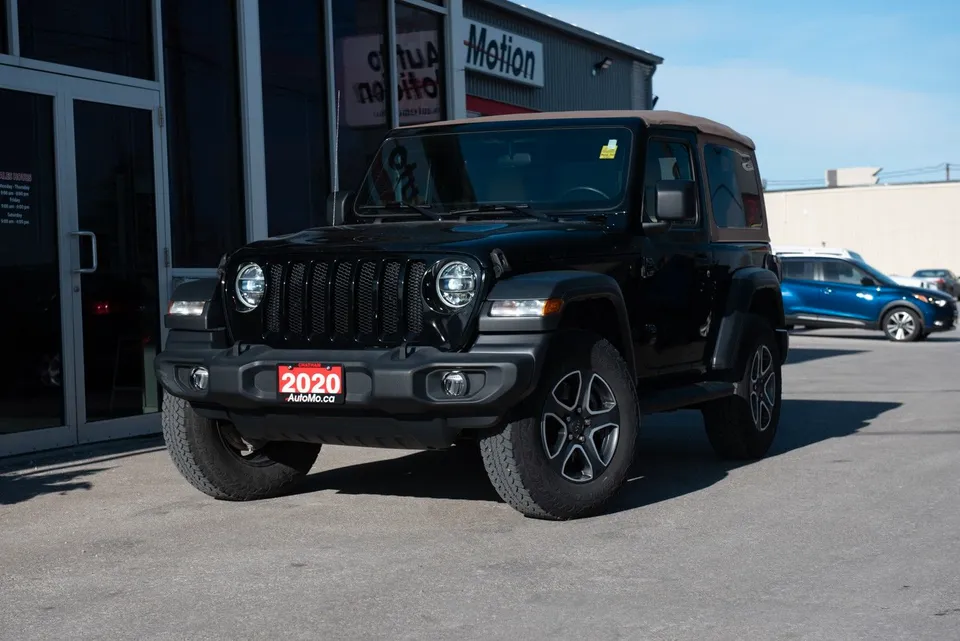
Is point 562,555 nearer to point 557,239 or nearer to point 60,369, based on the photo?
point 557,239

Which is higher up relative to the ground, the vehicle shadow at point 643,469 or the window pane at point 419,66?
the window pane at point 419,66

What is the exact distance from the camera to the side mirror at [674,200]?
691cm

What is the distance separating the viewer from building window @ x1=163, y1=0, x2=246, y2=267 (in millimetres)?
10469

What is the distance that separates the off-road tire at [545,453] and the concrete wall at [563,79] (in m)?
15.3

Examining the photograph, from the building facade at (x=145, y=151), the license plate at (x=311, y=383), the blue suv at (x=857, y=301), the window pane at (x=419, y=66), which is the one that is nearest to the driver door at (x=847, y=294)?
the blue suv at (x=857, y=301)

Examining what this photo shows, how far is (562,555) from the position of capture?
5461 mm

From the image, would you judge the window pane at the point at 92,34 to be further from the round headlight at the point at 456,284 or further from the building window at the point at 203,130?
the round headlight at the point at 456,284

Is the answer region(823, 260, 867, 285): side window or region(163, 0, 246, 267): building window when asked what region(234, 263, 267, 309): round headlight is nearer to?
region(163, 0, 246, 267): building window

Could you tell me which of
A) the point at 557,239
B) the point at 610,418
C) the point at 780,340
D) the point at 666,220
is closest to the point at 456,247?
the point at 557,239

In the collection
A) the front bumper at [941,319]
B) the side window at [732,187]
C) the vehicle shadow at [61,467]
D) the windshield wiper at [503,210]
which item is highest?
the side window at [732,187]

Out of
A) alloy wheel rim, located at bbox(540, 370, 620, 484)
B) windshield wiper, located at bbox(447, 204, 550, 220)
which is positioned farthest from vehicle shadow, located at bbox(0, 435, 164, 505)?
alloy wheel rim, located at bbox(540, 370, 620, 484)

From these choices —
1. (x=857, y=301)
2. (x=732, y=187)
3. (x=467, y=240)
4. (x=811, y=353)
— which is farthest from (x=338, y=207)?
(x=857, y=301)

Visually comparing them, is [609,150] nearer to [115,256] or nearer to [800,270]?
[115,256]

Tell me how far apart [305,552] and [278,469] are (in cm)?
154
